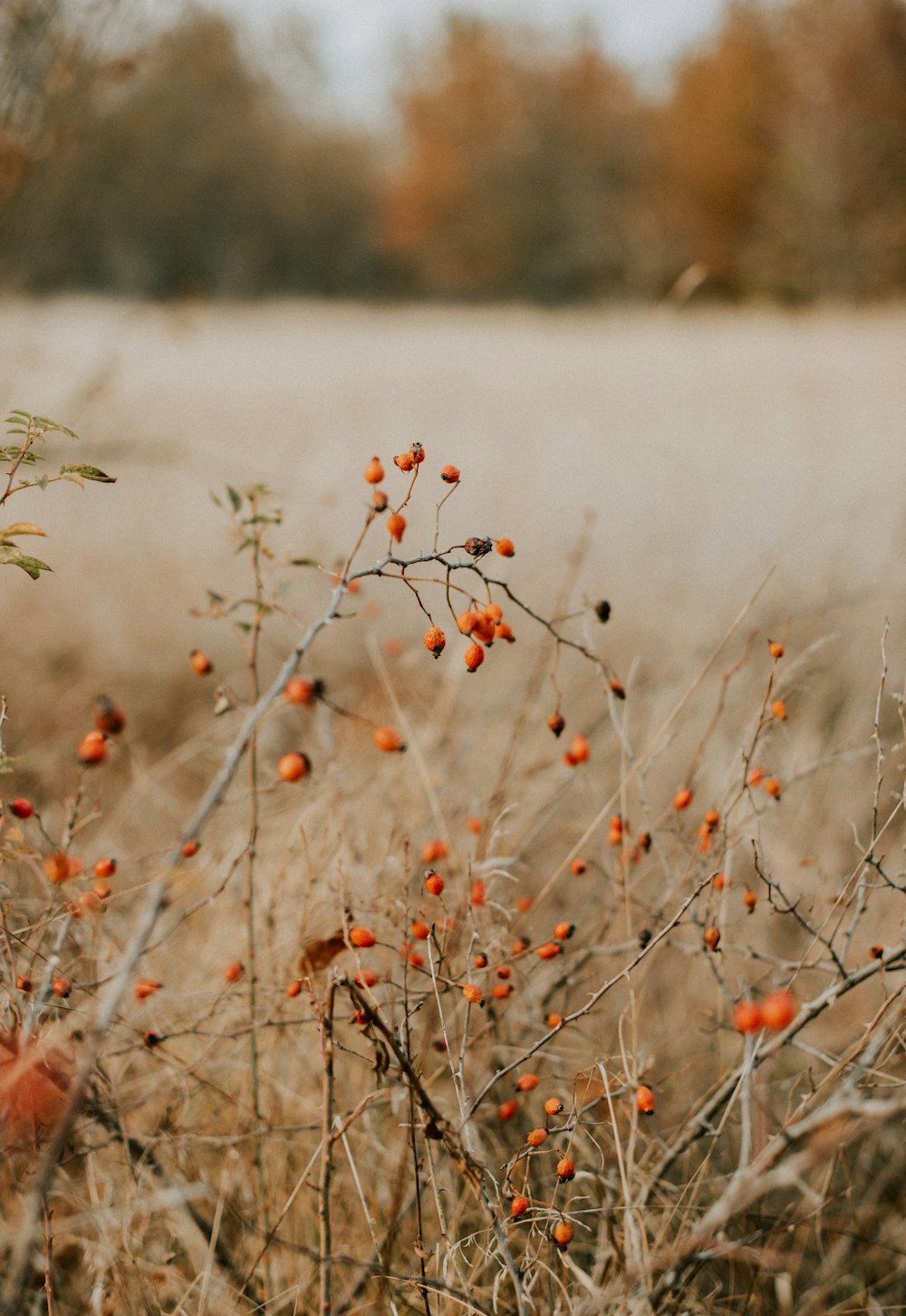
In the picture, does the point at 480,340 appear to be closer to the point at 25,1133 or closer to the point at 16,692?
the point at 16,692

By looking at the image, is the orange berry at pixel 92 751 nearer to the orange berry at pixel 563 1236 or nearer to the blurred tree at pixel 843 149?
the orange berry at pixel 563 1236

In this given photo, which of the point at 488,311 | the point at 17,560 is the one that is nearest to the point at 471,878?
the point at 17,560

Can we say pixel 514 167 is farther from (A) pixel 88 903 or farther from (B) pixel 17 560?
(A) pixel 88 903

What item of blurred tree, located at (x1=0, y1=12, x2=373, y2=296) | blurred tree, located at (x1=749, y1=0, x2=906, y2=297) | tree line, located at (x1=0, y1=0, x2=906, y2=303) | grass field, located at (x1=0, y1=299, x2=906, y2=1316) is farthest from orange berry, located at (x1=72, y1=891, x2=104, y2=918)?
blurred tree, located at (x1=749, y1=0, x2=906, y2=297)

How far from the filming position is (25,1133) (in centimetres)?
90

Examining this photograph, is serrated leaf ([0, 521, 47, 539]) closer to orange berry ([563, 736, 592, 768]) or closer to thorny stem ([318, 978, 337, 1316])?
thorny stem ([318, 978, 337, 1316])

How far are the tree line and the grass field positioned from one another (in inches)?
211

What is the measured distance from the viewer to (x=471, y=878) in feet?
3.52

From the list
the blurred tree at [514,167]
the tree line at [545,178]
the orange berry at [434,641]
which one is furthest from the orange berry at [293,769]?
the blurred tree at [514,167]

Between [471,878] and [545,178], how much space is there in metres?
25.5

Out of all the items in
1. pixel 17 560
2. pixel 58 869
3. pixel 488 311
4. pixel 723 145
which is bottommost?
pixel 58 869

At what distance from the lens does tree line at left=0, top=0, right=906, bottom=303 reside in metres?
15.2

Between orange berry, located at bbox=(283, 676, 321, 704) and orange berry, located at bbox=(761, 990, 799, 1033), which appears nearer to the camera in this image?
orange berry, located at bbox=(761, 990, 799, 1033)

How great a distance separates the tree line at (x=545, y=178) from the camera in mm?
15203
